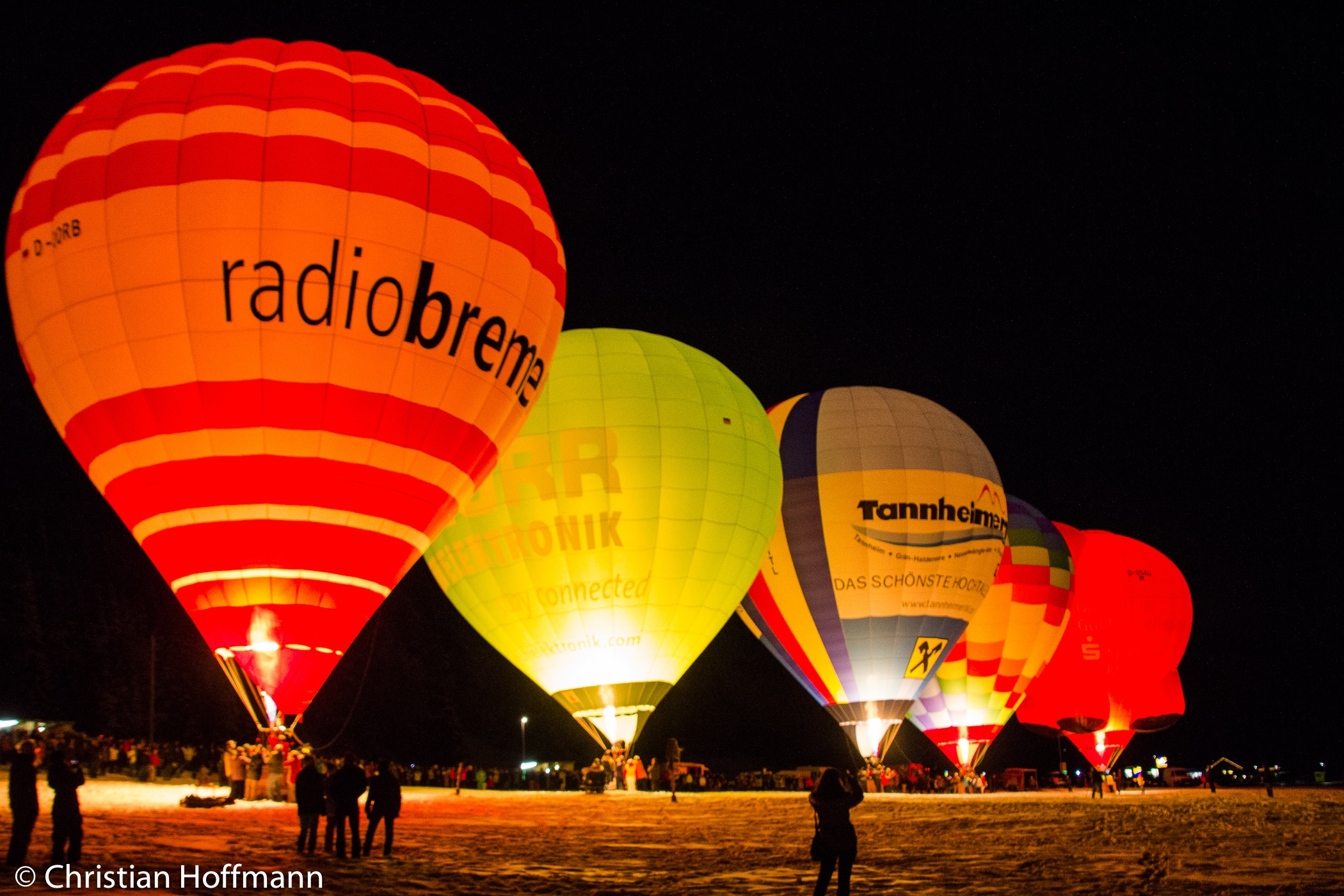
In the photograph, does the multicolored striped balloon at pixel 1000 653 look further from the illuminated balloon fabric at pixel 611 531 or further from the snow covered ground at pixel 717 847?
the snow covered ground at pixel 717 847

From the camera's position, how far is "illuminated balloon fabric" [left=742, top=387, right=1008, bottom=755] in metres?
22.3

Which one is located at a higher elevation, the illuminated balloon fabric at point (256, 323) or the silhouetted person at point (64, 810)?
the illuminated balloon fabric at point (256, 323)

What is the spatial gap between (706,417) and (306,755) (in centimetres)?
882

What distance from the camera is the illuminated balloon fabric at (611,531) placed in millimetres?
18266

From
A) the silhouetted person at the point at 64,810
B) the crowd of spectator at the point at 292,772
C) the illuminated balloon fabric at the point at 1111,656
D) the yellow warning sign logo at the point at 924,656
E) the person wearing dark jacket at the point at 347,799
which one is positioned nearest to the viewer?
the silhouetted person at the point at 64,810

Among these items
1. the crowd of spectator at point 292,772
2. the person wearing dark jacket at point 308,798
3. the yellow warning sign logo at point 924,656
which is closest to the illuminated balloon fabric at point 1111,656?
the crowd of spectator at point 292,772

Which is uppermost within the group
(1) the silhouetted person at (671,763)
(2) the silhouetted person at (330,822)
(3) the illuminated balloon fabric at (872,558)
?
(3) the illuminated balloon fabric at (872,558)

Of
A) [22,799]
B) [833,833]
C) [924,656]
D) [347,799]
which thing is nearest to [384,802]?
[347,799]

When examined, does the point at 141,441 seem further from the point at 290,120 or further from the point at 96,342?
the point at 290,120

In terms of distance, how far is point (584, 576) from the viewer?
59.9 feet

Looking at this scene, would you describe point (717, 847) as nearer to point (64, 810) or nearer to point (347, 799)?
point (347, 799)

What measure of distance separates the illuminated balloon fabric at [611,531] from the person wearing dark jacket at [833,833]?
39.1 feet

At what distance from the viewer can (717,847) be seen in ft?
31.7

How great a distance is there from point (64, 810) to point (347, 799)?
191 centimetres
